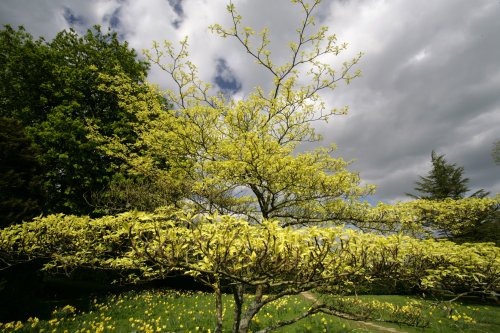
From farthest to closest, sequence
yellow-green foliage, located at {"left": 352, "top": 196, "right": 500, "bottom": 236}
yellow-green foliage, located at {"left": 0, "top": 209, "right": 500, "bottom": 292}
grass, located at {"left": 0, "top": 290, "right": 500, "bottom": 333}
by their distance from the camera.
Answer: grass, located at {"left": 0, "top": 290, "right": 500, "bottom": 333}, yellow-green foliage, located at {"left": 352, "top": 196, "right": 500, "bottom": 236}, yellow-green foliage, located at {"left": 0, "top": 209, "right": 500, "bottom": 292}

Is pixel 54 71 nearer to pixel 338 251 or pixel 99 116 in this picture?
pixel 99 116

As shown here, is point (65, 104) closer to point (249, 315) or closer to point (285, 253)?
point (249, 315)

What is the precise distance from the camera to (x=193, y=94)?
696 centimetres

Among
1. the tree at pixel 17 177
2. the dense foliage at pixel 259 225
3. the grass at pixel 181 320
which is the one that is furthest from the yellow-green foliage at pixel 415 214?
the tree at pixel 17 177

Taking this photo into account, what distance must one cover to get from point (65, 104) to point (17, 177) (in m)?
7.29

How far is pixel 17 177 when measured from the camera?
307 inches

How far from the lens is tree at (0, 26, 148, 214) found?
12.4m

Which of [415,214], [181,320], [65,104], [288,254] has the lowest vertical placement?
[181,320]

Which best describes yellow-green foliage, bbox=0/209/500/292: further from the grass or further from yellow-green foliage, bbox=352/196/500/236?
the grass

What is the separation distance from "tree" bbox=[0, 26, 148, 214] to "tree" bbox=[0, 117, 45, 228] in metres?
3.32

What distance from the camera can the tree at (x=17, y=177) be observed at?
7.40 meters

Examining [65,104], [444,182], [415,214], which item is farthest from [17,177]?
[444,182]

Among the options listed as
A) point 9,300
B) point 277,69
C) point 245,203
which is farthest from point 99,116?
point 277,69

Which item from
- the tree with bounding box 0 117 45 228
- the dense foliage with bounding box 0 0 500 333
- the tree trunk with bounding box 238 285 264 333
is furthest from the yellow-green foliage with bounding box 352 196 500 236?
the tree with bounding box 0 117 45 228
